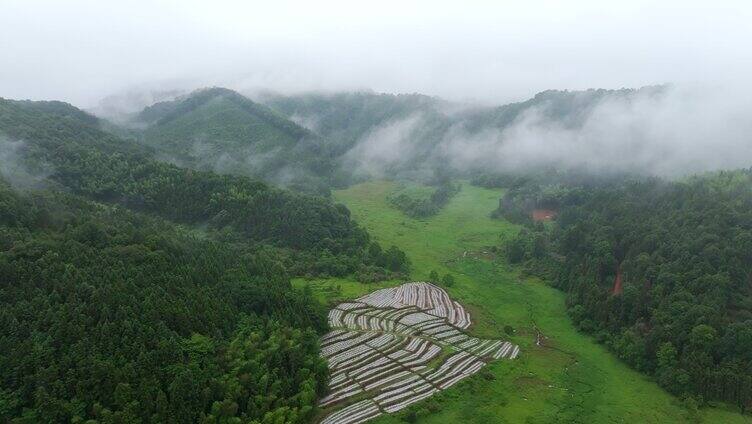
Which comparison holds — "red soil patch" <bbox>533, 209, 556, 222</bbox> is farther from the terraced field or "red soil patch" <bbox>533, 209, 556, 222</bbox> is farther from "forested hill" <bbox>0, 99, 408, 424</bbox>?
the terraced field

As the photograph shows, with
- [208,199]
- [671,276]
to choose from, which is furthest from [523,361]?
[208,199]

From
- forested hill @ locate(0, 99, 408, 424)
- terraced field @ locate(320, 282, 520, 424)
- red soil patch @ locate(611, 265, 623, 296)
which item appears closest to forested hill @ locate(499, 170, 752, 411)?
red soil patch @ locate(611, 265, 623, 296)

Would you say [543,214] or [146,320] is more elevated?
[146,320]

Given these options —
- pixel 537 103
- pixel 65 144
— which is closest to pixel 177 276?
pixel 65 144

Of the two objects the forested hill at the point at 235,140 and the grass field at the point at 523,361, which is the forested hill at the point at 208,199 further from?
the forested hill at the point at 235,140

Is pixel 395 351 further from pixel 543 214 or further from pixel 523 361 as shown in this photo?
pixel 543 214
